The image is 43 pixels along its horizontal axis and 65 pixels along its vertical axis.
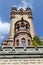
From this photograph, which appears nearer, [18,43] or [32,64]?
[32,64]

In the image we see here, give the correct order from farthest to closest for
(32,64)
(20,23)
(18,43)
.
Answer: (20,23)
(18,43)
(32,64)

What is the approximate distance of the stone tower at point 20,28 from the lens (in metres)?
58.3

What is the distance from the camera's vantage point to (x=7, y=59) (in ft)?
79.4

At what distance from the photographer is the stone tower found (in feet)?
191

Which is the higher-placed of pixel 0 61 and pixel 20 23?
pixel 20 23

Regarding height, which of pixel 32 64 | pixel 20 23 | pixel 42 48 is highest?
pixel 20 23

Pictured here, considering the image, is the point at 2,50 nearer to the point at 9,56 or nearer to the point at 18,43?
the point at 9,56

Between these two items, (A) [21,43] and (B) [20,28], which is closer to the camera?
(A) [21,43]

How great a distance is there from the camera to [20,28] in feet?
199

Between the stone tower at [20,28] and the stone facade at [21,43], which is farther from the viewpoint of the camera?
the stone tower at [20,28]

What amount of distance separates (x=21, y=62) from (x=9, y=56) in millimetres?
1343

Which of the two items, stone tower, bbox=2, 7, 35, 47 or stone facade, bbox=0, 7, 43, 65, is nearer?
stone facade, bbox=0, 7, 43, 65

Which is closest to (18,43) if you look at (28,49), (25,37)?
A: (25,37)

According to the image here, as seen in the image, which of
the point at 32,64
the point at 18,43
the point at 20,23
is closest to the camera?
the point at 32,64
